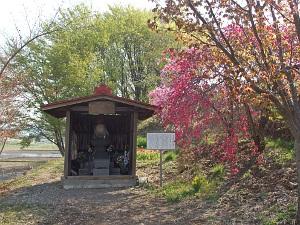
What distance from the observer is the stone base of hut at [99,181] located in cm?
1366

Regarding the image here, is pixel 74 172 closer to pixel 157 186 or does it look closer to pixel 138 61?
pixel 157 186

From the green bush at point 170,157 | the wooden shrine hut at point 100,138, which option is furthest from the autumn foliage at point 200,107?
the green bush at point 170,157

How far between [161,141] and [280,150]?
3.39 metres

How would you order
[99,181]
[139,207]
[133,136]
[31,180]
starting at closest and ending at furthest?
[139,207], [99,181], [133,136], [31,180]

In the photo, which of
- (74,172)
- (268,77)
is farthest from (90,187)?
(268,77)

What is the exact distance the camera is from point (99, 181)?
1385 centimetres

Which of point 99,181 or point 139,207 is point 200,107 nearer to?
point 139,207

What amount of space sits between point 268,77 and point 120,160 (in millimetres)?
9004

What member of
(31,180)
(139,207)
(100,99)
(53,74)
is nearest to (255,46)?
(139,207)

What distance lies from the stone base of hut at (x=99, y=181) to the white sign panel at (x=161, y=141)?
4.58 feet

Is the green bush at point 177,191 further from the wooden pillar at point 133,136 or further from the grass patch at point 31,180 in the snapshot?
the grass patch at point 31,180

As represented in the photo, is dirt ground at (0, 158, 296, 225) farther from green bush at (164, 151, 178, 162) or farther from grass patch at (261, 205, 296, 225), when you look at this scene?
green bush at (164, 151, 178, 162)

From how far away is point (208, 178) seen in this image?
41.4 feet

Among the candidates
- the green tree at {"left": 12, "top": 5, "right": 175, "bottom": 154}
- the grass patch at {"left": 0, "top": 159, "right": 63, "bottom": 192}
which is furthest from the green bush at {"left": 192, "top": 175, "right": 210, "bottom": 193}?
the green tree at {"left": 12, "top": 5, "right": 175, "bottom": 154}
